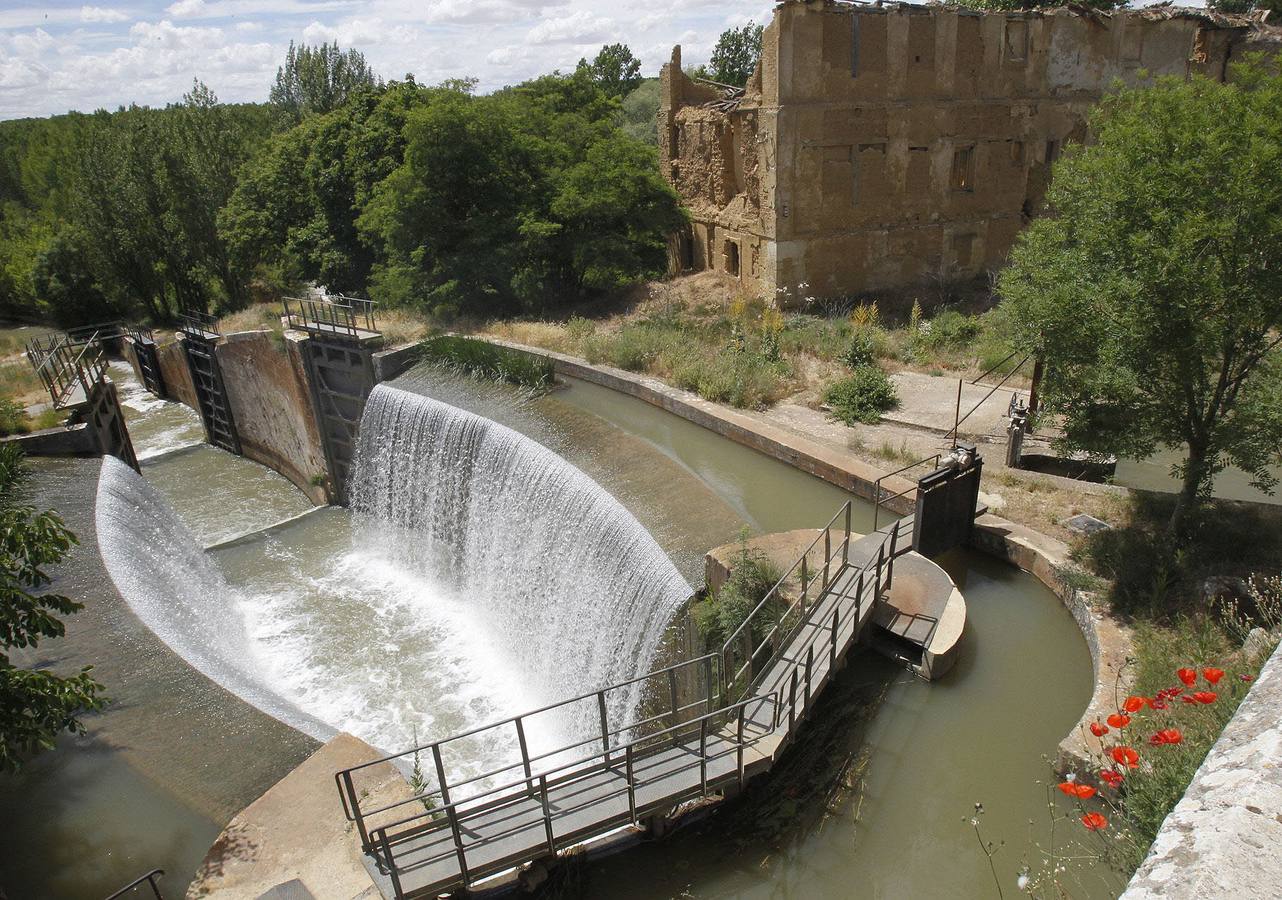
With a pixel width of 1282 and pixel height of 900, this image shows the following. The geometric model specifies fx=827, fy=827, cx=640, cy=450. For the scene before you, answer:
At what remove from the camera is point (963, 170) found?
22.5 meters

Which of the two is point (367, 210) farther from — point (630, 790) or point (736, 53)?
point (736, 53)

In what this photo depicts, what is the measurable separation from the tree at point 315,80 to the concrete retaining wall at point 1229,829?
49.4 m

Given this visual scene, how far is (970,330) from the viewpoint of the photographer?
1859cm

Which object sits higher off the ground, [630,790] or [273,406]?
[630,790]

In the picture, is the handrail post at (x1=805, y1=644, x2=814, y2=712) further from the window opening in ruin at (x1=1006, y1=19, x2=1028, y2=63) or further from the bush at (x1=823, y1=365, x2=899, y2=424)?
the window opening in ruin at (x1=1006, y1=19, x2=1028, y2=63)

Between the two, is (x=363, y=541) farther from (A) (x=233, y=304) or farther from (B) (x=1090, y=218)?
(A) (x=233, y=304)

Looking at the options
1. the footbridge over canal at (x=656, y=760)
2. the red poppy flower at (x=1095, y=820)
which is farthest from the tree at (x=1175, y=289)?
the red poppy flower at (x=1095, y=820)

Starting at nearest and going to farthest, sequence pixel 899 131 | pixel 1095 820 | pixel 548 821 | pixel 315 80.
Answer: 1. pixel 1095 820
2. pixel 548 821
3. pixel 899 131
4. pixel 315 80

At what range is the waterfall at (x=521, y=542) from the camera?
9469 millimetres

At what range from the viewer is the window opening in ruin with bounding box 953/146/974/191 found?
22.2 meters

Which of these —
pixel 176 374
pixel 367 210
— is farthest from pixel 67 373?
pixel 367 210

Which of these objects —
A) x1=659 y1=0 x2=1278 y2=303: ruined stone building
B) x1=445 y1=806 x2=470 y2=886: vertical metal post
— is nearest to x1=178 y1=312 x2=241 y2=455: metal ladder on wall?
x1=659 y1=0 x2=1278 y2=303: ruined stone building

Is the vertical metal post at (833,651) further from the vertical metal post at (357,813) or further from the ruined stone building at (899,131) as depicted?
the ruined stone building at (899,131)

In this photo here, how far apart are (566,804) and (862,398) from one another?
9935mm
